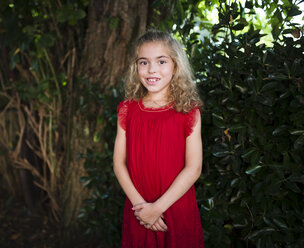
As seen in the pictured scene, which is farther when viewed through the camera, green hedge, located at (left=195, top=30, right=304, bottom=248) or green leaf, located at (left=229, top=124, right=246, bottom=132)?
green leaf, located at (left=229, top=124, right=246, bottom=132)

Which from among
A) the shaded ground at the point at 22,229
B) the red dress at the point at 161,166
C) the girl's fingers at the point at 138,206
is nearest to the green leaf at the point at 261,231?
the red dress at the point at 161,166

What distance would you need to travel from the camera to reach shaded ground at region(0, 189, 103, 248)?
260cm

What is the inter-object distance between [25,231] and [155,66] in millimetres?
2280

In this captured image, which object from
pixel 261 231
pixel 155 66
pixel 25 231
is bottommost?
pixel 25 231

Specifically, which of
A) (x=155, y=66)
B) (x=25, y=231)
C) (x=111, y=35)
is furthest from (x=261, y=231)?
(x=25, y=231)

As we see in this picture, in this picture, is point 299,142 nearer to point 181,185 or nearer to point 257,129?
point 257,129

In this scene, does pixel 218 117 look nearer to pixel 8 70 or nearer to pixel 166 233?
pixel 166 233

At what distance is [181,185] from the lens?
1.42m

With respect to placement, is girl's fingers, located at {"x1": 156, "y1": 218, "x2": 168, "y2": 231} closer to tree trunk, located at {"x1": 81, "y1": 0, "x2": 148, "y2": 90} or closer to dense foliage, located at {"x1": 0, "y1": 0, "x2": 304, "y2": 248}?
dense foliage, located at {"x1": 0, "y1": 0, "x2": 304, "y2": 248}

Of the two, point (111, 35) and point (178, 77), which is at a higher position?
point (111, 35)

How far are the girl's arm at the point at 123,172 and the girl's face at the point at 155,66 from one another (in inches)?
12.2

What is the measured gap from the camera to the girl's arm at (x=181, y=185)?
1.41 metres

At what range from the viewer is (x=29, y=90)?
2559 millimetres

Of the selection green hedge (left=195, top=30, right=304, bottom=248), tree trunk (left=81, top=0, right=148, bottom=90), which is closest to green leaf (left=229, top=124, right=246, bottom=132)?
green hedge (left=195, top=30, right=304, bottom=248)
